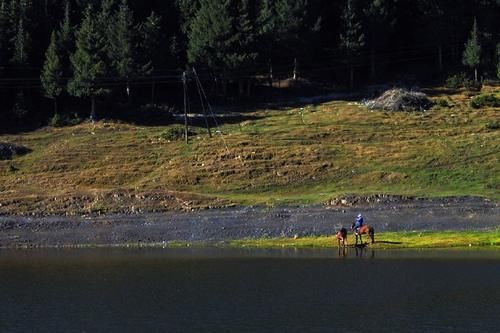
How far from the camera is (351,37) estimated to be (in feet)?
403

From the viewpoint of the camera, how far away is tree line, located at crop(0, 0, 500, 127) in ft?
366

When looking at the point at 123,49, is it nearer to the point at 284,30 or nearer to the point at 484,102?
the point at 284,30

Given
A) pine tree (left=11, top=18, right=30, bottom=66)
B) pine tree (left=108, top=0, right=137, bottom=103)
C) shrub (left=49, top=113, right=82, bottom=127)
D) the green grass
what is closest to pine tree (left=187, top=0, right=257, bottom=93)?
pine tree (left=108, top=0, right=137, bottom=103)

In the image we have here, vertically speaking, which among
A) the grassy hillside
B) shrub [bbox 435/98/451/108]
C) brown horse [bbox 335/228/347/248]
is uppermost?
shrub [bbox 435/98/451/108]

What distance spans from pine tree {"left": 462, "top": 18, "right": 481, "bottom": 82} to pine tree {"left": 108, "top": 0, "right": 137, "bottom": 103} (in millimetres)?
45512

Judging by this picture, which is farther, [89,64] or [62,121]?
[89,64]

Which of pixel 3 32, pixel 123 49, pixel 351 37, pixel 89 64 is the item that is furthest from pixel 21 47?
pixel 351 37

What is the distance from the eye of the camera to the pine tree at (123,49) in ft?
365

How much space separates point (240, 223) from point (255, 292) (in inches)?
1016

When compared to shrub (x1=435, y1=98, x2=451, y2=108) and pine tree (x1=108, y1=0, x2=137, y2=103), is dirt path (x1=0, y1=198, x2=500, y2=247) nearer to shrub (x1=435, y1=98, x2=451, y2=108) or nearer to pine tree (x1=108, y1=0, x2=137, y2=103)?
shrub (x1=435, y1=98, x2=451, y2=108)

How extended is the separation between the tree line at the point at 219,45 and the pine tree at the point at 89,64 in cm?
15

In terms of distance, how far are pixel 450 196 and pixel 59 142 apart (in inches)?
1876

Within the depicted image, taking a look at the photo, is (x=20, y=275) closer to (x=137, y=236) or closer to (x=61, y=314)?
(x=61, y=314)

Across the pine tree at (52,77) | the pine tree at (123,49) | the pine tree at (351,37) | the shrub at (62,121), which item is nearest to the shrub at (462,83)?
the pine tree at (351,37)
